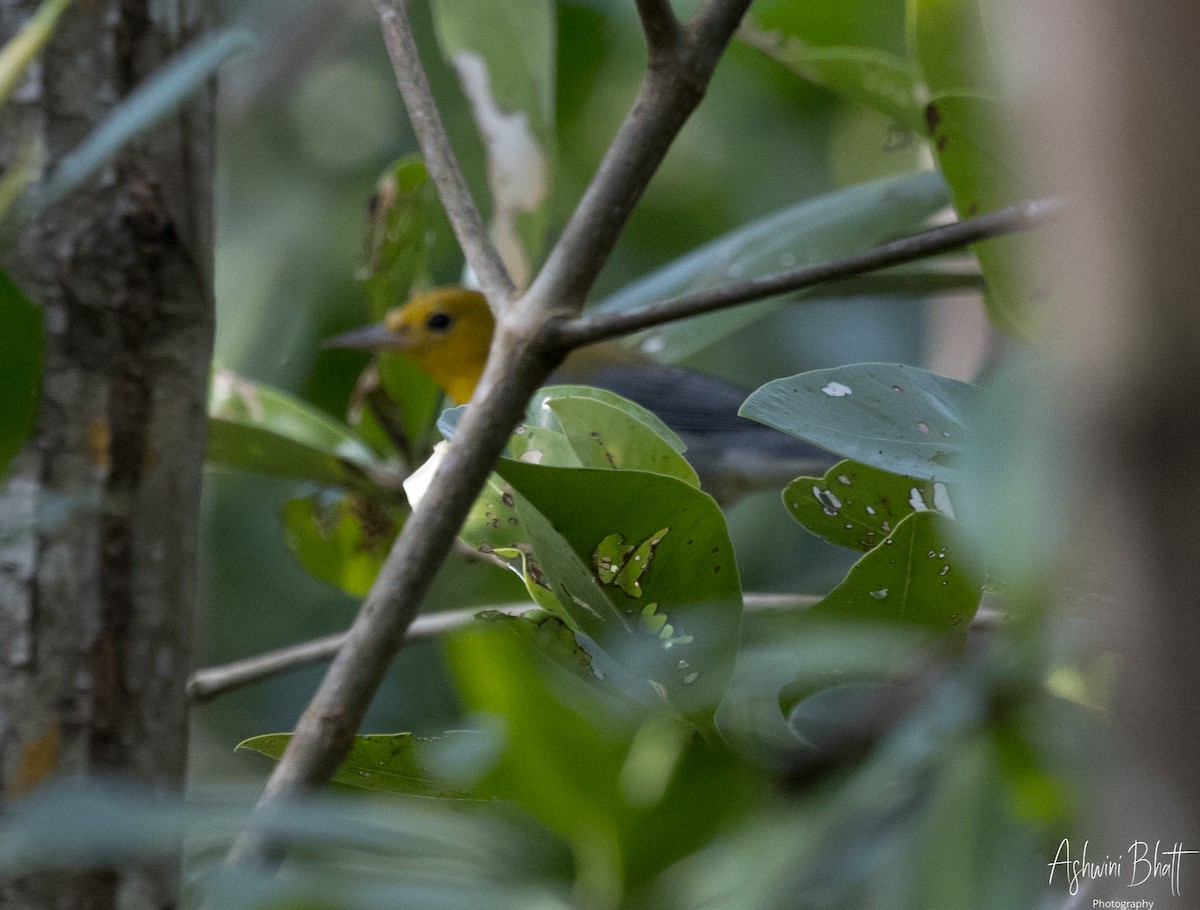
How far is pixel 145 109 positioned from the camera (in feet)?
3.62

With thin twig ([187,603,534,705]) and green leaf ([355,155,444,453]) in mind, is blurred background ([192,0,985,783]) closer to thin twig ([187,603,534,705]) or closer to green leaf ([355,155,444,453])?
green leaf ([355,155,444,453])

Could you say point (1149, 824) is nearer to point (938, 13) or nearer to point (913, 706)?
point (913, 706)

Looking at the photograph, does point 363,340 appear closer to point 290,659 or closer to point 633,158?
point 290,659

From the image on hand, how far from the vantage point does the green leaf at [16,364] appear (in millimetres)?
900


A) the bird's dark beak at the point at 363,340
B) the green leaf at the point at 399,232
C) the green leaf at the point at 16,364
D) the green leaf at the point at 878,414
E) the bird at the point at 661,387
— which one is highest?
the green leaf at the point at 399,232

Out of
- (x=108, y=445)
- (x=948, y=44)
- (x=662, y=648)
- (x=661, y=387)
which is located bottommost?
(x=661, y=387)

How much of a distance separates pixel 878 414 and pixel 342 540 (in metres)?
1.11

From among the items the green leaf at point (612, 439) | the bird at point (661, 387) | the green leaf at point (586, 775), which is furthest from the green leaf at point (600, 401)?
the bird at point (661, 387)

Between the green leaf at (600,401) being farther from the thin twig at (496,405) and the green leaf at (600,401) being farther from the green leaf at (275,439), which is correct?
the green leaf at (275,439)

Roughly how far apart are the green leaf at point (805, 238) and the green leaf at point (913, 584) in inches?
31.4

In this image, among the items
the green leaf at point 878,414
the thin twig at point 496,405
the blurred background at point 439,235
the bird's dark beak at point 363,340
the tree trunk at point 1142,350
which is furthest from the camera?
the bird's dark beak at point 363,340

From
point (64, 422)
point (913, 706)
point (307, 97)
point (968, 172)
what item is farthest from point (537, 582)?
point (307, 97)

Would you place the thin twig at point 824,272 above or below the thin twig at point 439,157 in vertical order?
below

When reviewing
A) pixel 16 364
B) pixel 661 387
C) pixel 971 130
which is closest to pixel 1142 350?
pixel 16 364
